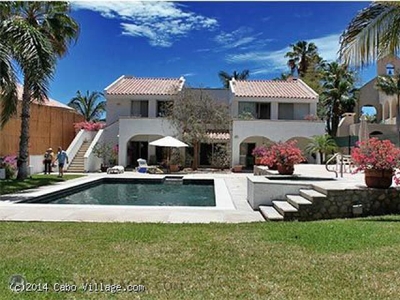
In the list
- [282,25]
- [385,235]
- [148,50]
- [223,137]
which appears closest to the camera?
[385,235]

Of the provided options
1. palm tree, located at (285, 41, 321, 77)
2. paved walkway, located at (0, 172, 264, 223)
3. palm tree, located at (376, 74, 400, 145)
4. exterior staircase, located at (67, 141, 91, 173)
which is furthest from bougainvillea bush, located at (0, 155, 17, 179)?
palm tree, located at (285, 41, 321, 77)

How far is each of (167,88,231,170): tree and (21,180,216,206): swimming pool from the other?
8.50m

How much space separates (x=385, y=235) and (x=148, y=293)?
6.05m

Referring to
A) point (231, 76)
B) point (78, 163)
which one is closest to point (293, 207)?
point (78, 163)

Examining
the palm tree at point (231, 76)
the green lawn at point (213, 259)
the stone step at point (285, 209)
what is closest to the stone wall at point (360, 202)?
the stone step at point (285, 209)

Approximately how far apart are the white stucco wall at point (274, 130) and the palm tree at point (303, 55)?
78.8ft

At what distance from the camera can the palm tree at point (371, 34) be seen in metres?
12.8

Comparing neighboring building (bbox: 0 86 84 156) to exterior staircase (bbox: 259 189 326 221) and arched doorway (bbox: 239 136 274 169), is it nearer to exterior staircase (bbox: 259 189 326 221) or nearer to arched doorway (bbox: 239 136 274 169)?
arched doorway (bbox: 239 136 274 169)

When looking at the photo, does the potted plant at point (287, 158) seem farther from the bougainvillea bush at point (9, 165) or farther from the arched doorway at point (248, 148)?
the arched doorway at point (248, 148)

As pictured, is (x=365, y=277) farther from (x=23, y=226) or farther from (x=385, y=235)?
(x=23, y=226)

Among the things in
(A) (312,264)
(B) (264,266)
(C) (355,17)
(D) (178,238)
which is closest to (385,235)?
(A) (312,264)

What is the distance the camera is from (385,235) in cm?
884

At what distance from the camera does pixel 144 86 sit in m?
43.4

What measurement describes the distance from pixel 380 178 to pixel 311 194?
90.2 inches
